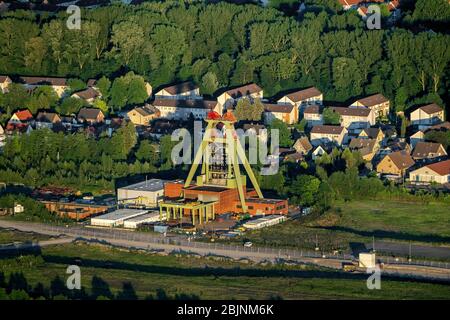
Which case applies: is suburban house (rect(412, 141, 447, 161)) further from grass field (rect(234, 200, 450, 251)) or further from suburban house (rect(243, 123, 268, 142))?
suburban house (rect(243, 123, 268, 142))

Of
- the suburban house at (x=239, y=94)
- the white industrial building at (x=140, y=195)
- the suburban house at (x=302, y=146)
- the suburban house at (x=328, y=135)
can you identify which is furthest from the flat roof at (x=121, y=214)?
the suburban house at (x=239, y=94)

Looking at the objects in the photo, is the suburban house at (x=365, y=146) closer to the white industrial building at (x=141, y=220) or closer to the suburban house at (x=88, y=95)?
the white industrial building at (x=141, y=220)

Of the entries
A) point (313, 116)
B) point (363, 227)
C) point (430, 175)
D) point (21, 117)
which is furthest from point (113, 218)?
point (313, 116)

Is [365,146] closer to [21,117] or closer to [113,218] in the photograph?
[113,218]

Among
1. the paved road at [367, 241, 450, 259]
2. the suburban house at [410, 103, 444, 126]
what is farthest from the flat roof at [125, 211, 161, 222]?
the suburban house at [410, 103, 444, 126]

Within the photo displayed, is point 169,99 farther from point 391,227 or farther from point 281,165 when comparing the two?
point 391,227

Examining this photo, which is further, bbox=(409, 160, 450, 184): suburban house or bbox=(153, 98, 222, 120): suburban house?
bbox=(153, 98, 222, 120): suburban house
